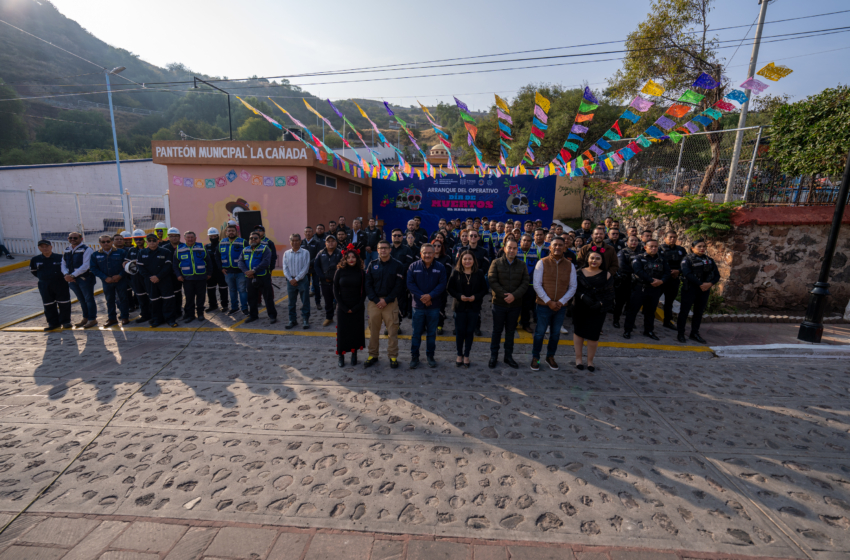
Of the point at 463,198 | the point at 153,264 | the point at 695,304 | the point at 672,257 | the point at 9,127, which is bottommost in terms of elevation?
the point at 695,304

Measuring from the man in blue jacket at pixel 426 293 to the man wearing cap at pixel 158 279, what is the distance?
4.90m

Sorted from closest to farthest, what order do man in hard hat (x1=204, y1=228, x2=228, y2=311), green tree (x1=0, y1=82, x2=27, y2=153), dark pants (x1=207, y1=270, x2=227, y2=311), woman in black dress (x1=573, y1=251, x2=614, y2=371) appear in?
1. woman in black dress (x1=573, y1=251, x2=614, y2=371)
2. man in hard hat (x1=204, y1=228, x2=228, y2=311)
3. dark pants (x1=207, y1=270, x2=227, y2=311)
4. green tree (x1=0, y1=82, x2=27, y2=153)

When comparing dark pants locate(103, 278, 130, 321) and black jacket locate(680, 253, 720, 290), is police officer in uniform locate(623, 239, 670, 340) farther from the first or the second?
dark pants locate(103, 278, 130, 321)

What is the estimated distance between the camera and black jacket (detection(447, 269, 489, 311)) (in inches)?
213

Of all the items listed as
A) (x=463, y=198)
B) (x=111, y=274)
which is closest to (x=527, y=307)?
(x=111, y=274)

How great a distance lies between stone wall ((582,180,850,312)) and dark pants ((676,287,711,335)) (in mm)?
2133

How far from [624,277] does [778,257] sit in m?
3.60

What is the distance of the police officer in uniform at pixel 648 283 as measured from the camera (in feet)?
21.9

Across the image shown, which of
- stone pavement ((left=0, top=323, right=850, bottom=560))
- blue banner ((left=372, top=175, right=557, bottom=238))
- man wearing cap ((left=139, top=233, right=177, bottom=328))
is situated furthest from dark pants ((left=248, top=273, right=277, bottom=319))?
blue banner ((left=372, top=175, right=557, bottom=238))

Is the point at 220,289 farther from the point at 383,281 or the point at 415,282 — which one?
the point at 415,282

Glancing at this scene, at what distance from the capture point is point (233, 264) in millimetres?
7461

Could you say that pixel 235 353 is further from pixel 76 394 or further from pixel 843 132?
pixel 843 132

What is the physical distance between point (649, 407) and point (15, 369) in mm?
8524

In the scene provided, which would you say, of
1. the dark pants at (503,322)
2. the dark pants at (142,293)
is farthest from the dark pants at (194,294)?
the dark pants at (503,322)
